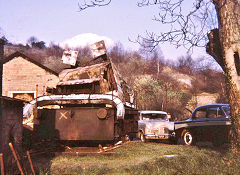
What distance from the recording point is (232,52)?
7785mm

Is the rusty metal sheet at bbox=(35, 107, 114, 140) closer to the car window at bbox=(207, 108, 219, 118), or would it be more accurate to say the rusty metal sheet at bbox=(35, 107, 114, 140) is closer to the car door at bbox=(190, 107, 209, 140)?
the car door at bbox=(190, 107, 209, 140)

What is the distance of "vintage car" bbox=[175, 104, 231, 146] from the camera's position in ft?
39.1

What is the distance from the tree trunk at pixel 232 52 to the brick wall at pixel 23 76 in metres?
15.0

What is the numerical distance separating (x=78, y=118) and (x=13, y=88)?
42.6 ft

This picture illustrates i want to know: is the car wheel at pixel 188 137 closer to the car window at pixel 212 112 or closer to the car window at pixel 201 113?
the car window at pixel 201 113

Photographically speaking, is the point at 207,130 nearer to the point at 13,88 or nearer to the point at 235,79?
the point at 235,79

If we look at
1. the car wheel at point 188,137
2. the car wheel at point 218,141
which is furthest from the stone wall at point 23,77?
the car wheel at point 218,141

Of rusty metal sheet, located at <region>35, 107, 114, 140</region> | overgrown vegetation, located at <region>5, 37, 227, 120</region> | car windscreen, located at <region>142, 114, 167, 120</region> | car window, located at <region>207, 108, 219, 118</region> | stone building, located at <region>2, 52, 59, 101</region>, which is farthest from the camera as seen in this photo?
overgrown vegetation, located at <region>5, 37, 227, 120</region>

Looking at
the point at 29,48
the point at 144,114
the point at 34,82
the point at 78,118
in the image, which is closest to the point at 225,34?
the point at 78,118

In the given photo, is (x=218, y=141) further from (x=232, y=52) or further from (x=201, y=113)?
(x=232, y=52)

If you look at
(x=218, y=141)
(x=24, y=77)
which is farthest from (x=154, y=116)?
(x=24, y=77)

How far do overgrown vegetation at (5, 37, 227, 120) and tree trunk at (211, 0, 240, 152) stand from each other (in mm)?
25304

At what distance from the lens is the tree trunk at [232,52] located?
768 centimetres

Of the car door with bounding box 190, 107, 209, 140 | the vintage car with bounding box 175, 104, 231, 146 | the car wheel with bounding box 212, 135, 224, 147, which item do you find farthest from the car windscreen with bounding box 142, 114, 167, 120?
the car wheel with bounding box 212, 135, 224, 147
